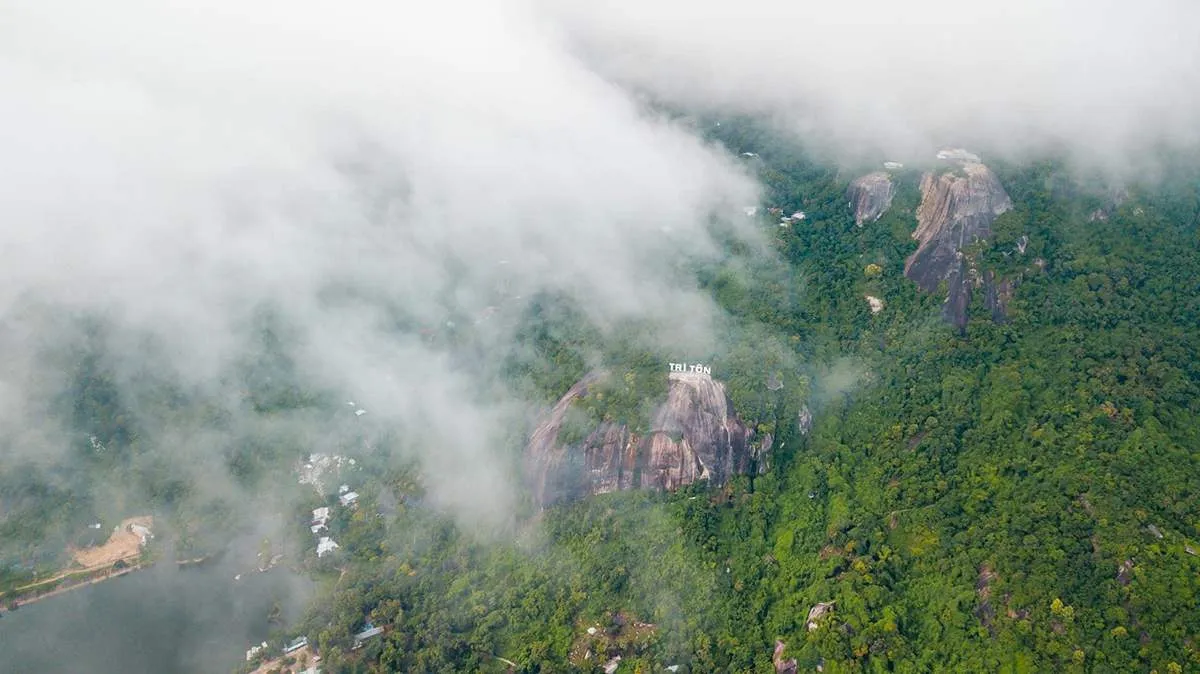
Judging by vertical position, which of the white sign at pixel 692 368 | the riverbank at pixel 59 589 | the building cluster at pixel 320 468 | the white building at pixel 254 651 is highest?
the white sign at pixel 692 368

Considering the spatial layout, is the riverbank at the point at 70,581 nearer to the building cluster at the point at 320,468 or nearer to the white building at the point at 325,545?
the white building at the point at 325,545

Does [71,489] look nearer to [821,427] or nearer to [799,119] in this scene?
[821,427]

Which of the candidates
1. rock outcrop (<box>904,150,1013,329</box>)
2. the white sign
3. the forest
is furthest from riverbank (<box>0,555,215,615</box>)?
rock outcrop (<box>904,150,1013,329</box>)

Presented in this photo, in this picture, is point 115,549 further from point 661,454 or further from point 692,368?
point 692,368

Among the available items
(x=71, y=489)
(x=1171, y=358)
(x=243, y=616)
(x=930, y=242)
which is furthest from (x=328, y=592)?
(x=1171, y=358)

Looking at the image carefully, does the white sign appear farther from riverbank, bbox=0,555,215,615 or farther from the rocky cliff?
riverbank, bbox=0,555,215,615

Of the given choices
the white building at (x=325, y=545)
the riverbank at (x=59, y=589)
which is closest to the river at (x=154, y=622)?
the riverbank at (x=59, y=589)

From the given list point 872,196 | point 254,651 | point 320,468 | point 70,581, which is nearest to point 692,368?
point 872,196
